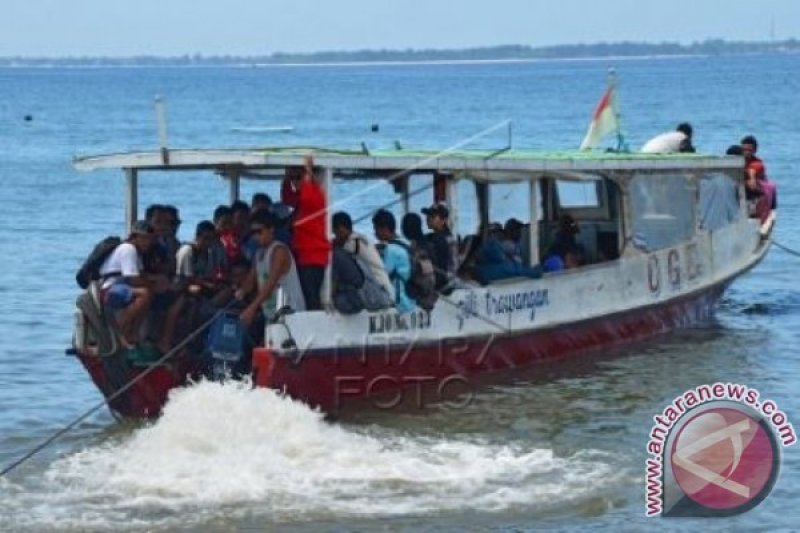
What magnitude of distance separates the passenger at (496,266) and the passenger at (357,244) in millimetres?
1726

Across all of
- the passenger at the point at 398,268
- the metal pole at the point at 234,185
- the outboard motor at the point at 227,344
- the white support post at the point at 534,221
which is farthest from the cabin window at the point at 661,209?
the outboard motor at the point at 227,344

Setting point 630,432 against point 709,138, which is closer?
point 630,432

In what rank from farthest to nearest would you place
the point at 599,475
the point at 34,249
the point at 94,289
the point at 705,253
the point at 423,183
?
the point at 34,249
the point at 705,253
the point at 423,183
the point at 94,289
the point at 599,475

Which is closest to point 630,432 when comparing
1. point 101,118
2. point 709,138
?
point 709,138

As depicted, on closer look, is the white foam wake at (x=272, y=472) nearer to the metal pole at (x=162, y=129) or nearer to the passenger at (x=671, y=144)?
the metal pole at (x=162, y=129)

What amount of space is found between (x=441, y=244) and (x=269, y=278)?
7.20 ft

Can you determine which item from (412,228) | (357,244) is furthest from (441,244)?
(357,244)

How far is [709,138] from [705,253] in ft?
129

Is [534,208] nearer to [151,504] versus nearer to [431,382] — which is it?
[431,382]

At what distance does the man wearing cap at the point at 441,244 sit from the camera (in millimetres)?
16172

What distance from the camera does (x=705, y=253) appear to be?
2003 cm

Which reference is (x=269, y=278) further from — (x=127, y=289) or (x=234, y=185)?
(x=234, y=185)

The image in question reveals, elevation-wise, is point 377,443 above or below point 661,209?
below

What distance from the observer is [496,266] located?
55.5 feet
